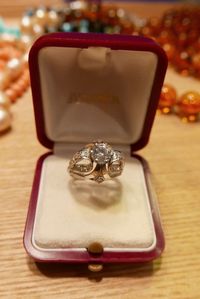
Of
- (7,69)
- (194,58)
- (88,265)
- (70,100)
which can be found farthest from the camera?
(194,58)

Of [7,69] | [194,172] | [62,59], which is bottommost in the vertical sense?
[194,172]

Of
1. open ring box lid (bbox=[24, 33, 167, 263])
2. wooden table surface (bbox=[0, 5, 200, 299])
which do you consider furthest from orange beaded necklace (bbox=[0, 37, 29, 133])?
open ring box lid (bbox=[24, 33, 167, 263])

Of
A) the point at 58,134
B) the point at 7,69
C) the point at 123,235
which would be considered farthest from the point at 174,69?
the point at 123,235

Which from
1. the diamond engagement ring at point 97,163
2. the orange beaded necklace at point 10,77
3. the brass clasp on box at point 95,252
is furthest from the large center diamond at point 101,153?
the orange beaded necklace at point 10,77

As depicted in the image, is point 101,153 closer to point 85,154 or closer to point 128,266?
point 85,154

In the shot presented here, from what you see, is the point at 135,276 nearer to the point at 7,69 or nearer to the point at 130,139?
the point at 130,139

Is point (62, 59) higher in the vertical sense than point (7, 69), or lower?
higher

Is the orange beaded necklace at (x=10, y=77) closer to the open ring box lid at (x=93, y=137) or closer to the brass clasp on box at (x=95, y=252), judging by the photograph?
the open ring box lid at (x=93, y=137)
